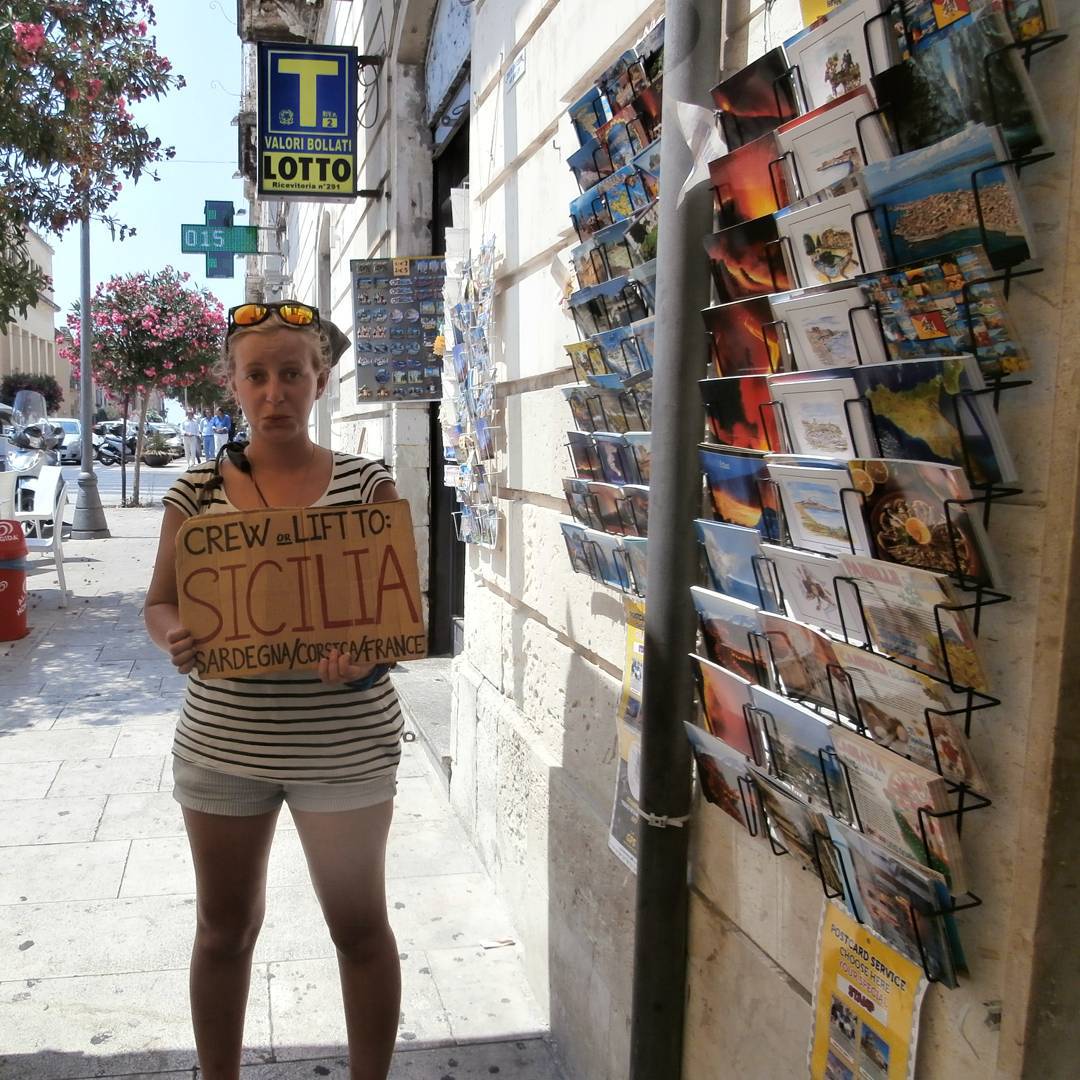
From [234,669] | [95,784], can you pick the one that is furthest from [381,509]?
[95,784]

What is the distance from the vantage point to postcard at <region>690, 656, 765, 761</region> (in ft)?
5.89

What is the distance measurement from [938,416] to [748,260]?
0.56 m

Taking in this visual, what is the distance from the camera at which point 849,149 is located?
1363 mm

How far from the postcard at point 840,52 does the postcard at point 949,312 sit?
0.27 meters

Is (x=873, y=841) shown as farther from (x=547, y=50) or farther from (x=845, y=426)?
(x=547, y=50)

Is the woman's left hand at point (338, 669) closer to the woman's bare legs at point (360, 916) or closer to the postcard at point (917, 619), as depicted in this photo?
the woman's bare legs at point (360, 916)

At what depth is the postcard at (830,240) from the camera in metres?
1.33

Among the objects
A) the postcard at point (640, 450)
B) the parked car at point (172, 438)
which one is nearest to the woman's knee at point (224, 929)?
the postcard at point (640, 450)

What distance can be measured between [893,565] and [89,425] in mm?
15115

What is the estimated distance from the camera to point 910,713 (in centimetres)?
136

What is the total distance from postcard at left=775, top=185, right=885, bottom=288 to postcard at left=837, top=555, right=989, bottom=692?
0.39 metres

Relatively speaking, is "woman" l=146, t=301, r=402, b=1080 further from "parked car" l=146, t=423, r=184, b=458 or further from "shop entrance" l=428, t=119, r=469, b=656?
"parked car" l=146, t=423, r=184, b=458

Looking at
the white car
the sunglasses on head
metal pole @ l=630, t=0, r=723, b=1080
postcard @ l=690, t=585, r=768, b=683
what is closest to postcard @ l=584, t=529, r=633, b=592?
metal pole @ l=630, t=0, r=723, b=1080

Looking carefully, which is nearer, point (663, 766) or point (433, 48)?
point (663, 766)
